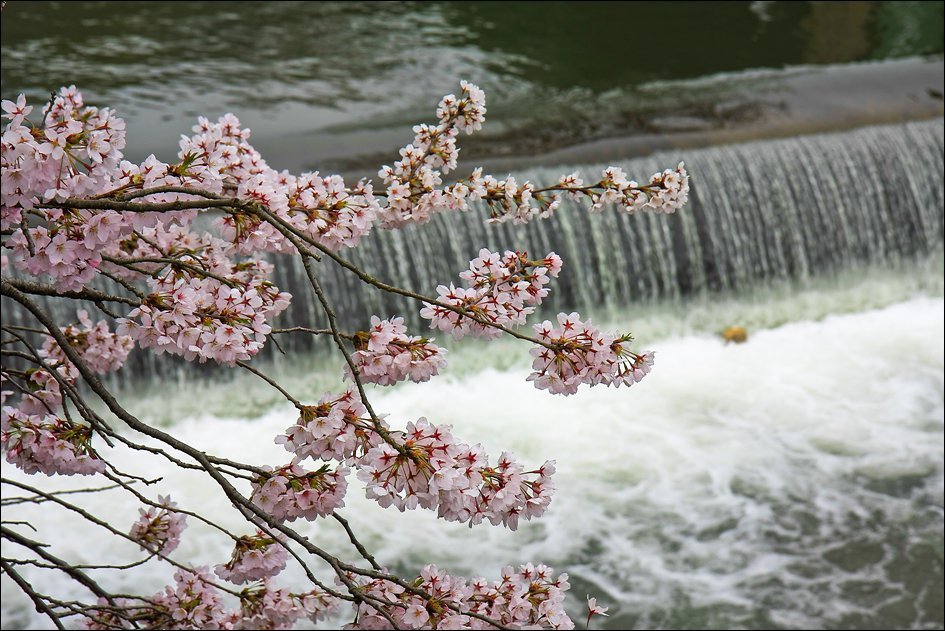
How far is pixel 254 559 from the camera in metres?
2.41

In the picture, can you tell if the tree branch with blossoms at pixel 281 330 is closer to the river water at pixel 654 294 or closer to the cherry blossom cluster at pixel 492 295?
the cherry blossom cluster at pixel 492 295

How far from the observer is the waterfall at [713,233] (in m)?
7.27

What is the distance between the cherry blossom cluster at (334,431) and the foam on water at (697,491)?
3422mm

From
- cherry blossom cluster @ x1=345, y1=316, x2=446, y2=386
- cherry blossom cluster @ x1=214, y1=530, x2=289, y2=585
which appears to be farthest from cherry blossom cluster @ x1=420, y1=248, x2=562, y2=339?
cherry blossom cluster @ x1=214, y1=530, x2=289, y2=585

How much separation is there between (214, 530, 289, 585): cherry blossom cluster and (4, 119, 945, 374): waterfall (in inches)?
180

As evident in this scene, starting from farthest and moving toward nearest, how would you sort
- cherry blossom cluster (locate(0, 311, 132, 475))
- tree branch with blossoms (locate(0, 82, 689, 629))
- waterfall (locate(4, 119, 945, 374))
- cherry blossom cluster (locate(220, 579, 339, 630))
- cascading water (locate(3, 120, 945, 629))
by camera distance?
waterfall (locate(4, 119, 945, 374)) → cascading water (locate(3, 120, 945, 629)) → cherry blossom cluster (locate(220, 579, 339, 630)) → cherry blossom cluster (locate(0, 311, 132, 475)) → tree branch with blossoms (locate(0, 82, 689, 629))

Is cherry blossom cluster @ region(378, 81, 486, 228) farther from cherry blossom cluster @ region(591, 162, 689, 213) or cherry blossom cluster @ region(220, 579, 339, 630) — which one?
cherry blossom cluster @ region(220, 579, 339, 630)

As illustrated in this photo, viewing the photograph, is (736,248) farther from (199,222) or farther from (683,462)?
(199,222)

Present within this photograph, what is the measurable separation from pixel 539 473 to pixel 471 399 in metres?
4.74

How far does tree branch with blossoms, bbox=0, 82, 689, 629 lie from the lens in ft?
6.72

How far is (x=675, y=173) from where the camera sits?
281 cm

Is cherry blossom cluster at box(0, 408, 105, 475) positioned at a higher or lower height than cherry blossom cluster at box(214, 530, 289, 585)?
higher

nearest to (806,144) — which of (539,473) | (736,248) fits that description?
(736,248)

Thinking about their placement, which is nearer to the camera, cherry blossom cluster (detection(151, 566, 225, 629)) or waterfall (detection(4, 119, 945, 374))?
cherry blossom cluster (detection(151, 566, 225, 629))
